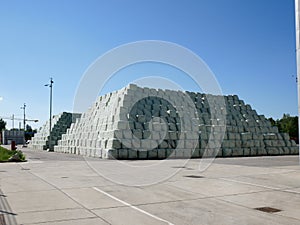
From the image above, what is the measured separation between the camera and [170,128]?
1235 inches

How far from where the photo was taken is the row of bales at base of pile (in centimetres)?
2850

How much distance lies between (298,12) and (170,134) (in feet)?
61.8

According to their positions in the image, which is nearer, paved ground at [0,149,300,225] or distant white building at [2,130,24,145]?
paved ground at [0,149,300,225]

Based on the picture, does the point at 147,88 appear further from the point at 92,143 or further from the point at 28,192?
the point at 28,192

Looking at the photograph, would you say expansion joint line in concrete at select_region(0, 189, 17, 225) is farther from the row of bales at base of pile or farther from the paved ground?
the row of bales at base of pile

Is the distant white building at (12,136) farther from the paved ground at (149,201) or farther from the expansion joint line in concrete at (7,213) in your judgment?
the expansion joint line in concrete at (7,213)

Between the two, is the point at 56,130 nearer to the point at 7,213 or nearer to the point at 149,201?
the point at 149,201

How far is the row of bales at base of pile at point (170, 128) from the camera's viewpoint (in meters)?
28.5

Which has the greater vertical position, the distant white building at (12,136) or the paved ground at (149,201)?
the distant white building at (12,136)

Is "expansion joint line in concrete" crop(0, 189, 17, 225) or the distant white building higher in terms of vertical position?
the distant white building

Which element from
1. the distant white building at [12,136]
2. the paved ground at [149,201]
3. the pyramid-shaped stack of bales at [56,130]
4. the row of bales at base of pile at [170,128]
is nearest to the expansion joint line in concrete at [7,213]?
the paved ground at [149,201]

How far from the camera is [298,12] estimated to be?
12930 mm

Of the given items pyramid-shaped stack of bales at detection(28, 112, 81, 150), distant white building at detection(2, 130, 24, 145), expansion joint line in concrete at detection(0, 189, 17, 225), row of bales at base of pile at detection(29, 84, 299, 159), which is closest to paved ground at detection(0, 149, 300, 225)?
expansion joint line in concrete at detection(0, 189, 17, 225)

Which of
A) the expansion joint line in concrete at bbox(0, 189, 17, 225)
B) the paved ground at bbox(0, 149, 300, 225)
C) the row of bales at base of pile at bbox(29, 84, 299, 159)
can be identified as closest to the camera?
the expansion joint line in concrete at bbox(0, 189, 17, 225)
